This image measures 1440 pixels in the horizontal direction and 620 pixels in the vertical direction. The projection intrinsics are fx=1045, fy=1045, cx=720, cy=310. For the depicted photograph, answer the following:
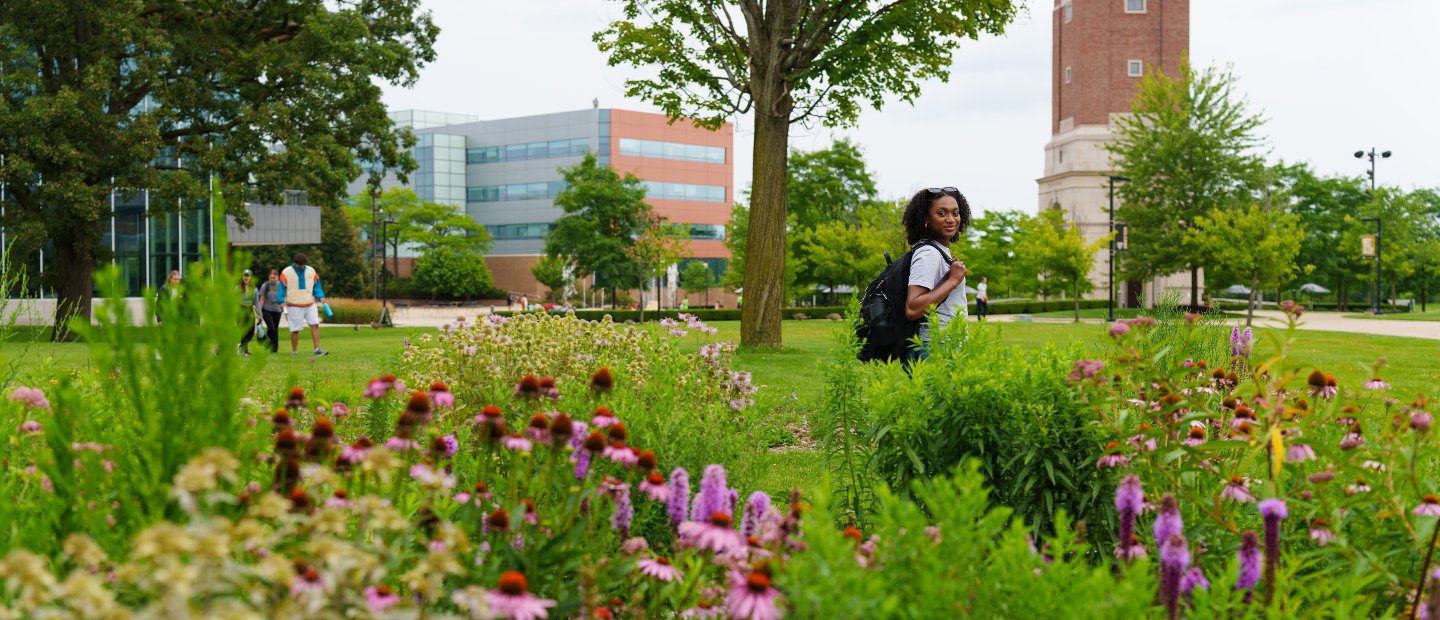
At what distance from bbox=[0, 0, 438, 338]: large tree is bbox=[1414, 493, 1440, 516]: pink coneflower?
23.7m

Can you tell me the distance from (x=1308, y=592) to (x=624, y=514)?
5.21ft

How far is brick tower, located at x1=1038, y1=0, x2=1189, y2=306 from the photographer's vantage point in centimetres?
5656

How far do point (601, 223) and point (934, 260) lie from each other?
48957 mm

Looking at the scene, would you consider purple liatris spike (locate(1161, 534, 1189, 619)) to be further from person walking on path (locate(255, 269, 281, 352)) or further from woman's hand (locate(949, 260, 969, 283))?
person walking on path (locate(255, 269, 281, 352))

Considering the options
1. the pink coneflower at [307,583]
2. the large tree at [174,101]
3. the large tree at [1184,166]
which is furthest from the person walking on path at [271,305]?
the large tree at [1184,166]

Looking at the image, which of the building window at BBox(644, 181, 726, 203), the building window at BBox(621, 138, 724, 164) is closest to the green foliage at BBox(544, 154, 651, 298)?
the building window at BBox(621, 138, 724, 164)

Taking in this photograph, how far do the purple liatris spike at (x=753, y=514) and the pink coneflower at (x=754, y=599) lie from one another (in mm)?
658

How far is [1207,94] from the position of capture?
38.8 meters

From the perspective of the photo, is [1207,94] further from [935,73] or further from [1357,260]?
[935,73]

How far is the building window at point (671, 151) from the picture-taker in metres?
74.5

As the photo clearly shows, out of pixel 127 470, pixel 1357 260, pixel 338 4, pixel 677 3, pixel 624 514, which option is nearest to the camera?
pixel 127 470

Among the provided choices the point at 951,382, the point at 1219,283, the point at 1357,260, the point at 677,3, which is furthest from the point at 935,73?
the point at 1357,260

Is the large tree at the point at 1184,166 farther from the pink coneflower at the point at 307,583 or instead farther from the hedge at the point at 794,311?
the pink coneflower at the point at 307,583

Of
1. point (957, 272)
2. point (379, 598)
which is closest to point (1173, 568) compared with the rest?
point (379, 598)
